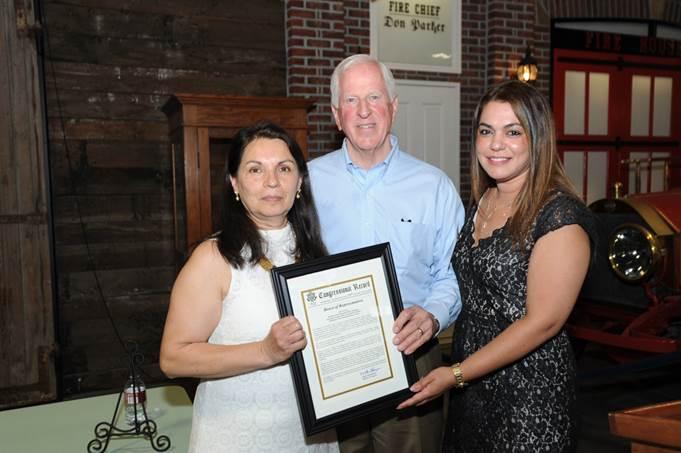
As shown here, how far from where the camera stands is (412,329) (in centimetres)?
174

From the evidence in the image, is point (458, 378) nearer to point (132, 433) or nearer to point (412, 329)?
point (412, 329)

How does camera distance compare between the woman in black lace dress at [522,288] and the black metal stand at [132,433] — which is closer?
the woman in black lace dress at [522,288]

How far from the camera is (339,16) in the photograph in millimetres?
5355

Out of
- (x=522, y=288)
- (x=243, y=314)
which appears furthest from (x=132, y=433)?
(x=522, y=288)

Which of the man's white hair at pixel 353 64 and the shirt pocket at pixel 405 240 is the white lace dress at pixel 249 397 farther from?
the man's white hair at pixel 353 64

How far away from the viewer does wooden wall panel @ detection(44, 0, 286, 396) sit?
4.59 meters

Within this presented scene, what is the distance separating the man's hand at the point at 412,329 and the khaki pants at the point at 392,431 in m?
0.38

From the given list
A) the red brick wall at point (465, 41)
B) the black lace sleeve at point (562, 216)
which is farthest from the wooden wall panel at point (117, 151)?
the black lace sleeve at point (562, 216)

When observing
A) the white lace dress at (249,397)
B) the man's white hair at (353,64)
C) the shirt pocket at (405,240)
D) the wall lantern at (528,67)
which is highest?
the wall lantern at (528,67)

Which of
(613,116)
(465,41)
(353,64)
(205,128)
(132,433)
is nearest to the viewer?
(353,64)

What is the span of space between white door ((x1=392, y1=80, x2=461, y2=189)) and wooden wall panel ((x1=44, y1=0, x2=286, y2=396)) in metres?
1.89

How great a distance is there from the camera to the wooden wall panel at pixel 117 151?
4594mm

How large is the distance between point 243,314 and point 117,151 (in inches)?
142

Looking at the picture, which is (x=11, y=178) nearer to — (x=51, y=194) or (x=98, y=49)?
(x=51, y=194)
